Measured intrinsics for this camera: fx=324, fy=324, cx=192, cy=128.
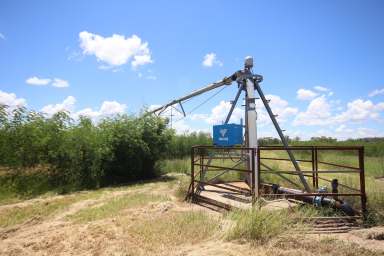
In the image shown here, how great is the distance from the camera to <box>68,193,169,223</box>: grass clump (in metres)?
7.27

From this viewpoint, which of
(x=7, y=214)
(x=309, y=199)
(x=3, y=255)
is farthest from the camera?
(x=7, y=214)

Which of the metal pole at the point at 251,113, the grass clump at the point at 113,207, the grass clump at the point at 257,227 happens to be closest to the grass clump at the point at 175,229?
the grass clump at the point at 257,227

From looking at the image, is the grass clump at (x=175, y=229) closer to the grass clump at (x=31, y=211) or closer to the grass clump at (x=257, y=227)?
the grass clump at (x=257, y=227)

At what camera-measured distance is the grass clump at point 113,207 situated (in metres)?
7.27

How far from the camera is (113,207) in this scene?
319 inches

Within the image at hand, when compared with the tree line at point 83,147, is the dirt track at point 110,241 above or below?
below

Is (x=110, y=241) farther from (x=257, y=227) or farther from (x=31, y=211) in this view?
(x=31, y=211)

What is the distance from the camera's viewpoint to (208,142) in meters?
25.9

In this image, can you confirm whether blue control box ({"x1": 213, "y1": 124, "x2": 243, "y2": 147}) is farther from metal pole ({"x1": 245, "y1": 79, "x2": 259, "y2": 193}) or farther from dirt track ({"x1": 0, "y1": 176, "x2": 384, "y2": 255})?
dirt track ({"x1": 0, "y1": 176, "x2": 384, "y2": 255})

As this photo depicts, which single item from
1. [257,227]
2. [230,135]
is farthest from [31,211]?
[257,227]

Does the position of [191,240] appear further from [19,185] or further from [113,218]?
[19,185]

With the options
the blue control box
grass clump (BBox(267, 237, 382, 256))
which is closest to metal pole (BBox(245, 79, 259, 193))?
the blue control box

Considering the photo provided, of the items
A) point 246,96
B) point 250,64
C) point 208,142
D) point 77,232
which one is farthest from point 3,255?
point 208,142

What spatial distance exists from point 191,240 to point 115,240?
127 centimetres
